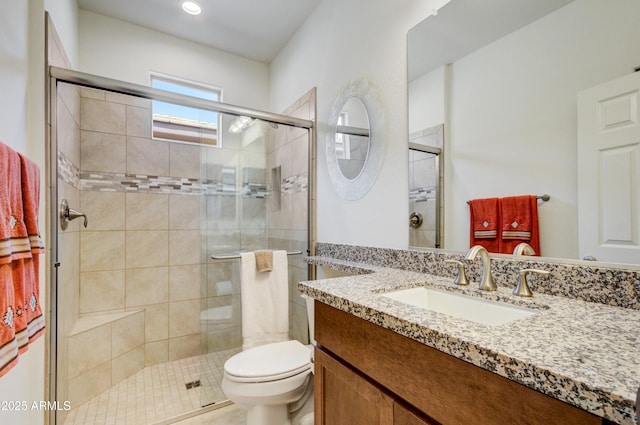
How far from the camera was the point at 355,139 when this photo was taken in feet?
5.94

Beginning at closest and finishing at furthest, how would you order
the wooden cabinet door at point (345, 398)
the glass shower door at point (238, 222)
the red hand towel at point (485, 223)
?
1. the wooden cabinet door at point (345, 398)
2. the red hand towel at point (485, 223)
3. the glass shower door at point (238, 222)

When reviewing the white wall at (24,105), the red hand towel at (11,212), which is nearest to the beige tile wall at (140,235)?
the white wall at (24,105)

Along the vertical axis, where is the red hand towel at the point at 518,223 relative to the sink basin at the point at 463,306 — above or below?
above

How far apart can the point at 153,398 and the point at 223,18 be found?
2.82 meters

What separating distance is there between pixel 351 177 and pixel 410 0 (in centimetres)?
95

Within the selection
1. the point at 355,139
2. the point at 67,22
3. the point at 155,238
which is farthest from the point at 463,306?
the point at 67,22

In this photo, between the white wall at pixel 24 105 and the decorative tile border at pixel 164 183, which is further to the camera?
the decorative tile border at pixel 164 183

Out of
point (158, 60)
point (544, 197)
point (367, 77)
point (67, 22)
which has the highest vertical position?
point (158, 60)

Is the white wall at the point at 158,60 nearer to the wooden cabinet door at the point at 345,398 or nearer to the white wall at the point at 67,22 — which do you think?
the white wall at the point at 67,22

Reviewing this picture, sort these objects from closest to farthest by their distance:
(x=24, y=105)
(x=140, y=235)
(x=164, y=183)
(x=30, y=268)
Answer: (x=30, y=268)
(x=24, y=105)
(x=140, y=235)
(x=164, y=183)

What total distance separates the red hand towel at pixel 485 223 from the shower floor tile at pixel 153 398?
1.64m

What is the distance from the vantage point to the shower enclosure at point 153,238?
177 cm

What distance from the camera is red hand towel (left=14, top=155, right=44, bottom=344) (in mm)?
933

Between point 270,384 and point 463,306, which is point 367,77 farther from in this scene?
point 270,384
